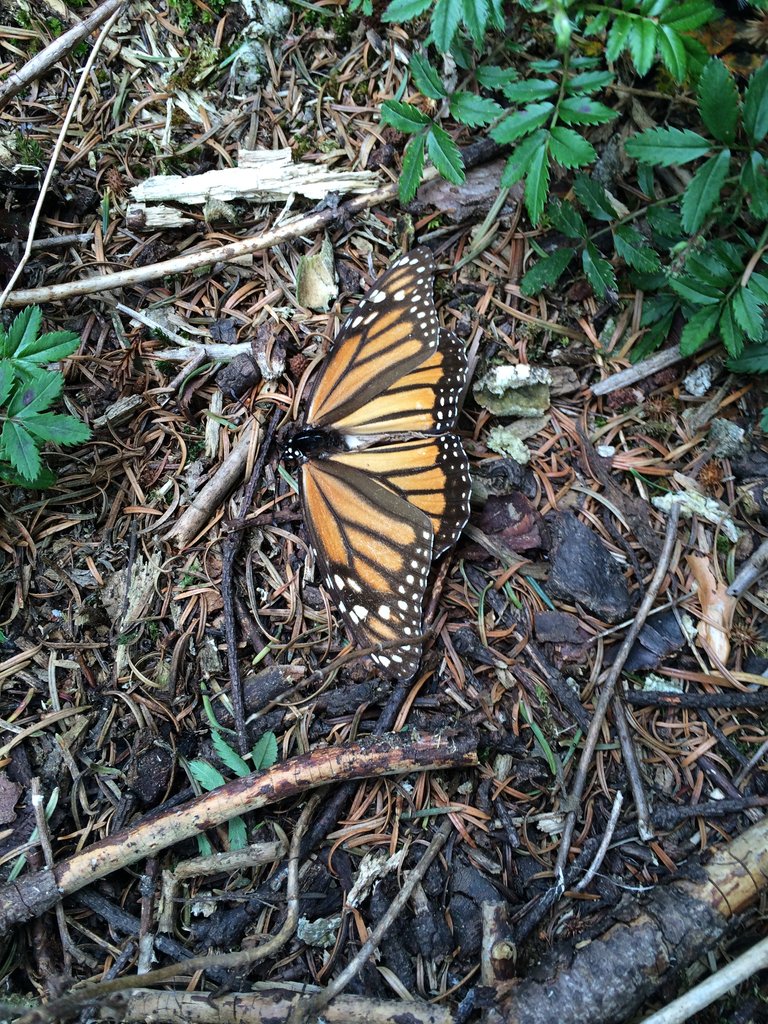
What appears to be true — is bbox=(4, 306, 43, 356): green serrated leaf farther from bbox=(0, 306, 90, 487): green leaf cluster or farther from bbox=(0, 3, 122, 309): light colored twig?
bbox=(0, 3, 122, 309): light colored twig

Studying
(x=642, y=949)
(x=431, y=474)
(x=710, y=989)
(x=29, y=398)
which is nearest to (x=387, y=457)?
(x=431, y=474)

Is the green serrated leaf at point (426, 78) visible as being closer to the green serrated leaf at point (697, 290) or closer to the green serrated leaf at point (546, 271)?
the green serrated leaf at point (546, 271)

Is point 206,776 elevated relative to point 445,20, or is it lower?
lower

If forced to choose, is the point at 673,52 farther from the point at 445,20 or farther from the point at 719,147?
the point at 445,20

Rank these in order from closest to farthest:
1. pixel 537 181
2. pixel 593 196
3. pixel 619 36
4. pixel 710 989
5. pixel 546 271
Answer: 1. pixel 710 989
2. pixel 619 36
3. pixel 537 181
4. pixel 593 196
5. pixel 546 271

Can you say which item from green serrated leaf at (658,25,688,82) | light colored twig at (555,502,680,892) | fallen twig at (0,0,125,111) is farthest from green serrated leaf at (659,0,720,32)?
fallen twig at (0,0,125,111)

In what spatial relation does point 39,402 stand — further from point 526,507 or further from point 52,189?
point 526,507

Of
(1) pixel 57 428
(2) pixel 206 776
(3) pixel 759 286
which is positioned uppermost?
(3) pixel 759 286

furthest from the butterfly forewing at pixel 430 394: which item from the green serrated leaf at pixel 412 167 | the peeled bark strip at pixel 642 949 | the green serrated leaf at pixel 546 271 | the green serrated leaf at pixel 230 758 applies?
the peeled bark strip at pixel 642 949
